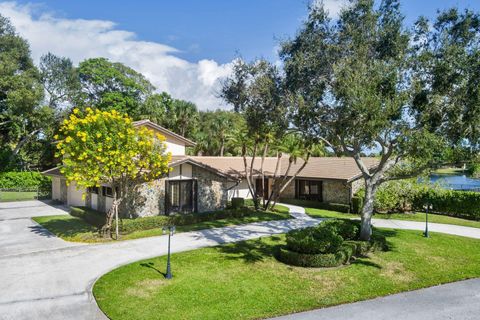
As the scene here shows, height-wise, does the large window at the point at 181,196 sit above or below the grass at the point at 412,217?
above

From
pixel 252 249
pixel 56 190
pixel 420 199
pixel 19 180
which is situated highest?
pixel 19 180

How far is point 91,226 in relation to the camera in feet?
73.7

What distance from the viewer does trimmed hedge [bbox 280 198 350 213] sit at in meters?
29.9

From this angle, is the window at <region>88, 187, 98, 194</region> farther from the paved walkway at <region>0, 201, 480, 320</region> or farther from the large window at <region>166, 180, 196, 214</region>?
the large window at <region>166, 180, 196, 214</region>

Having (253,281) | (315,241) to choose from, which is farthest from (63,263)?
(315,241)

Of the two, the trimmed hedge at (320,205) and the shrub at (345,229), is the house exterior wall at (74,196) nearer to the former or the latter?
the trimmed hedge at (320,205)

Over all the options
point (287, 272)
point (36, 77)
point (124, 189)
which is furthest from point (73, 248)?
point (36, 77)

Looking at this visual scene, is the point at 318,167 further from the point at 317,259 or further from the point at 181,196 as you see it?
the point at 317,259

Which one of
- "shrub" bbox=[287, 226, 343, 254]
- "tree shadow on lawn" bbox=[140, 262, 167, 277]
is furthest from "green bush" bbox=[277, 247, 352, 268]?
"tree shadow on lawn" bbox=[140, 262, 167, 277]

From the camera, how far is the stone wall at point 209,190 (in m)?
26.2

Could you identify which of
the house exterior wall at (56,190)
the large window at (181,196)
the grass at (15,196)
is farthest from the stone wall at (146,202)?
the grass at (15,196)

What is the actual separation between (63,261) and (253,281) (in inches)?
334

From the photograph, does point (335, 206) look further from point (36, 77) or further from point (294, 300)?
point (36, 77)

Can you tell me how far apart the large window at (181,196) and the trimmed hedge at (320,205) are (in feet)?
40.7
